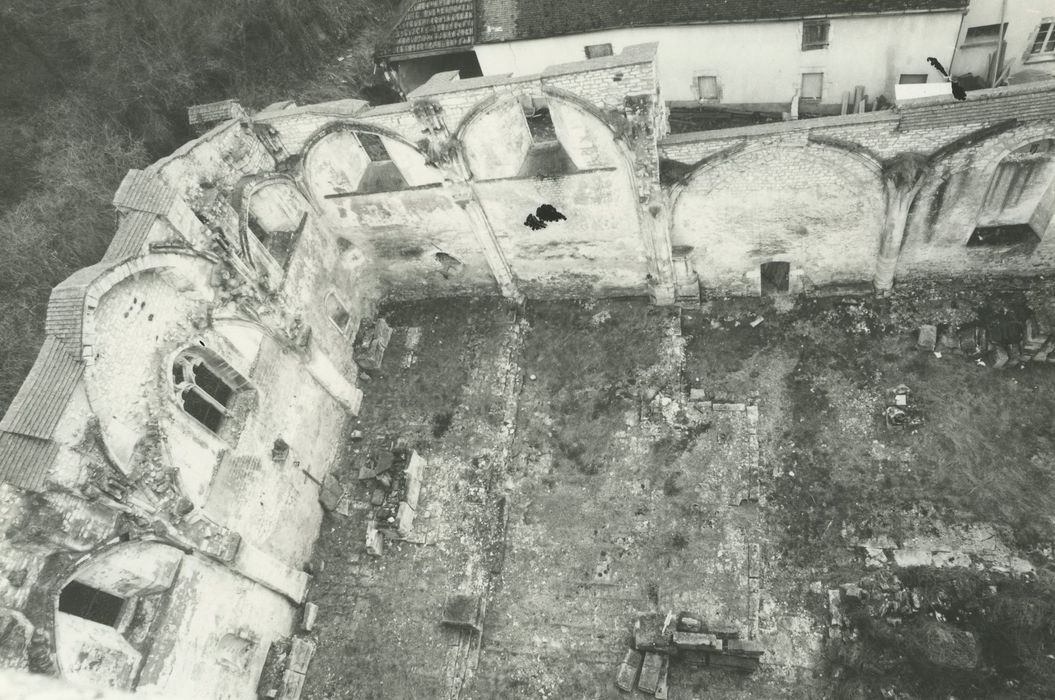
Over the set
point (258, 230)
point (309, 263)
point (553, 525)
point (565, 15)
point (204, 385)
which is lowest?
point (553, 525)

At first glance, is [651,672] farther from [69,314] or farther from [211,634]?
[69,314]

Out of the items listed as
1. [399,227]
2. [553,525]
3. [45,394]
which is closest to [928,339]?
[553,525]

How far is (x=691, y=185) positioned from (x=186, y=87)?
1364 cm

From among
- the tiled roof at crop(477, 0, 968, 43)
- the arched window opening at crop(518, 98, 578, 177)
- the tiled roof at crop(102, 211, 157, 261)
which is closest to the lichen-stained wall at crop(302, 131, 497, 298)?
the arched window opening at crop(518, 98, 578, 177)

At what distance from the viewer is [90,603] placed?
10648 millimetres

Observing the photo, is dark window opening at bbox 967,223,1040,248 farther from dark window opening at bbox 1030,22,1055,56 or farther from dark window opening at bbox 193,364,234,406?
dark window opening at bbox 193,364,234,406

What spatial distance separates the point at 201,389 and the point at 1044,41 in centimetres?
2250

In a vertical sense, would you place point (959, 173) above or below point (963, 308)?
above

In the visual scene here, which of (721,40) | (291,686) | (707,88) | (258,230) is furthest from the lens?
(707,88)

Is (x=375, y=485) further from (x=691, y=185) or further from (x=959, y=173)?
(x=959, y=173)

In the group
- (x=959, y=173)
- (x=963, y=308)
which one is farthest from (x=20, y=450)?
(x=963, y=308)

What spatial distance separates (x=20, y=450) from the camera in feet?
31.0

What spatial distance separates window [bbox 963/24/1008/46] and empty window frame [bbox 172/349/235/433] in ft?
68.3

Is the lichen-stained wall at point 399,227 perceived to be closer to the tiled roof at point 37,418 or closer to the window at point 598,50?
the tiled roof at point 37,418
